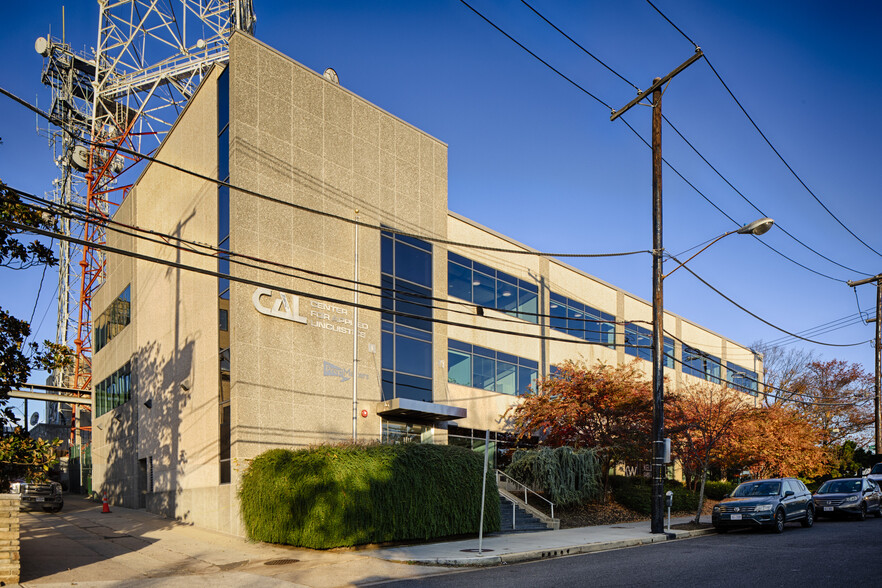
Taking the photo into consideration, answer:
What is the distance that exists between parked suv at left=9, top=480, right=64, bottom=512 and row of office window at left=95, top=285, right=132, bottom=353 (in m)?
7.46

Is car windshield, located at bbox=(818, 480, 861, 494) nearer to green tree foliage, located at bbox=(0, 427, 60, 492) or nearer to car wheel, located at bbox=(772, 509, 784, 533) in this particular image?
car wheel, located at bbox=(772, 509, 784, 533)

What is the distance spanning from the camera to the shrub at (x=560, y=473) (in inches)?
857

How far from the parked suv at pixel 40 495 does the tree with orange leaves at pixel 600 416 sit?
61.4 ft

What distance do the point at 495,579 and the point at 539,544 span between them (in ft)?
16.1

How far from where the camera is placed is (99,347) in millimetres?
35281

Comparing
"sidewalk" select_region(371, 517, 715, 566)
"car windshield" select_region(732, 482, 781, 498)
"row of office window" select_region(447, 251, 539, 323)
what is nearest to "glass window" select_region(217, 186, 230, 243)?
"row of office window" select_region(447, 251, 539, 323)

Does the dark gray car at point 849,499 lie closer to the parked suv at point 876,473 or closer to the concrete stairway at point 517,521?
the parked suv at point 876,473

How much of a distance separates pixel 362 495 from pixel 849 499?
16.5 m

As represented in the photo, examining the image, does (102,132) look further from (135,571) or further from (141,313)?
(135,571)

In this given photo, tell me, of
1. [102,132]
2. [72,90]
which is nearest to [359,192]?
[102,132]

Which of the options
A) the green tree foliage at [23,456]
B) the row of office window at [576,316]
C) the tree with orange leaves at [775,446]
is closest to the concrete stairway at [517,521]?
the green tree foliage at [23,456]

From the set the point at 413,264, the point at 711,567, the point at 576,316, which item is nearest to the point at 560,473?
the point at 413,264

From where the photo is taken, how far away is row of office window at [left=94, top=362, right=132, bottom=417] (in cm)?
2948

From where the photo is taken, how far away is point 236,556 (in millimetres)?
15055
